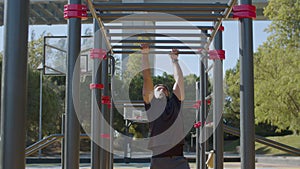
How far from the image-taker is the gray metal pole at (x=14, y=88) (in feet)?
6.77

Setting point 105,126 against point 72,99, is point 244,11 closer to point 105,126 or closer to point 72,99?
point 72,99

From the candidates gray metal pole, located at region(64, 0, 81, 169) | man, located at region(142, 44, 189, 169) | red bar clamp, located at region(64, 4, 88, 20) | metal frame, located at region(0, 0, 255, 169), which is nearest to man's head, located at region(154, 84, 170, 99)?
man, located at region(142, 44, 189, 169)

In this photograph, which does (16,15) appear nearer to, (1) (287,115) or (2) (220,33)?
(2) (220,33)

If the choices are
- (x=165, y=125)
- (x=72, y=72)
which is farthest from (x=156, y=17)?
(x=72, y=72)

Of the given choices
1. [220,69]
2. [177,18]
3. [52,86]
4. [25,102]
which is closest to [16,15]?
[25,102]

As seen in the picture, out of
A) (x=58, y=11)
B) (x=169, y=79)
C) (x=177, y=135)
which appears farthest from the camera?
(x=58, y=11)

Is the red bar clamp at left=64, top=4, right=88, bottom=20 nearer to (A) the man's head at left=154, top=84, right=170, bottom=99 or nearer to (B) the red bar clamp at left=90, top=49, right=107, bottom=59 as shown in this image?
(A) the man's head at left=154, top=84, right=170, bottom=99

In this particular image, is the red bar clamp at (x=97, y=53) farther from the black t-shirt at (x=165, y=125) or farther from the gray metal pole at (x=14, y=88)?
the gray metal pole at (x=14, y=88)

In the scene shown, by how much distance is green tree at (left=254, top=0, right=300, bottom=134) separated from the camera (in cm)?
1973

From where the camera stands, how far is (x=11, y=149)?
206cm

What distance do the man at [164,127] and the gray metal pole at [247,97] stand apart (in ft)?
2.92

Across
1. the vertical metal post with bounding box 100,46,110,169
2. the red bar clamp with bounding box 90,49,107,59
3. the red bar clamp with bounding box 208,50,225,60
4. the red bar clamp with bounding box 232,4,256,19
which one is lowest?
the vertical metal post with bounding box 100,46,110,169

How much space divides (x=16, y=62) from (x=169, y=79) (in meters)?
10.6

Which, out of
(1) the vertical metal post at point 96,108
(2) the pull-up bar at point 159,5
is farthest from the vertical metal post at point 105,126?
(2) the pull-up bar at point 159,5
